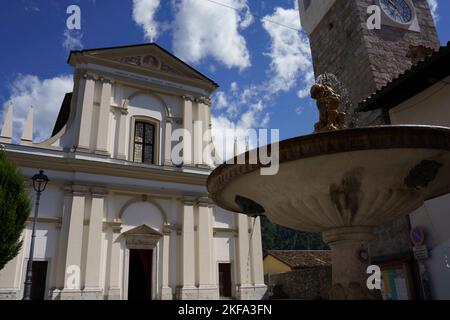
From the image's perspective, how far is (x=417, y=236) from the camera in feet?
23.2

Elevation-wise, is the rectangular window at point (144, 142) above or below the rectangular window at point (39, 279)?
above

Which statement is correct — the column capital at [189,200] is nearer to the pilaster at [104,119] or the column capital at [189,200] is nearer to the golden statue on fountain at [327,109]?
the pilaster at [104,119]

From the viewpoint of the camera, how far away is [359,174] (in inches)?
138

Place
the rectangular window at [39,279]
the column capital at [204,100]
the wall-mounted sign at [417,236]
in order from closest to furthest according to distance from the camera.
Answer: the wall-mounted sign at [417,236]
the rectangular window at [39,279]
the column capital at [204,100]

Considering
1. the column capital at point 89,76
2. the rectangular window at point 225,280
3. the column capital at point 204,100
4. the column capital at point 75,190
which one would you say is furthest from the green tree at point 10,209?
the column capital at point 204,100

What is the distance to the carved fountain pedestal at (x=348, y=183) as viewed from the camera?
326 cm

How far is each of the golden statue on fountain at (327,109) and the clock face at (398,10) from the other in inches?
324

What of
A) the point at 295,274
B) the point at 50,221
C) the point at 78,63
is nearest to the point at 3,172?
the point at 50,221

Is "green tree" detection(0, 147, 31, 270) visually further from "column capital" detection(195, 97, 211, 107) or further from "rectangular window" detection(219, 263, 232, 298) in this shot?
"column capital" detection(195, 97, 211, 107)

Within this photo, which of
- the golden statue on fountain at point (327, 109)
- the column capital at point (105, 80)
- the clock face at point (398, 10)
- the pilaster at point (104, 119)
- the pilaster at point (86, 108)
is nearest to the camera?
the golden statue on fountain at point (327, 109)

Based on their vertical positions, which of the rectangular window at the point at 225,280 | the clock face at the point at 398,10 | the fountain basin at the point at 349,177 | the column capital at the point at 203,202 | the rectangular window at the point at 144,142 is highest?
the clock face at the point at 398,10

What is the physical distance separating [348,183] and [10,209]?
946 centimetres

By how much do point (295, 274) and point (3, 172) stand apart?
16.6 meters

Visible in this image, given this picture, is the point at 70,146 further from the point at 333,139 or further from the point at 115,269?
the point at 333,139
